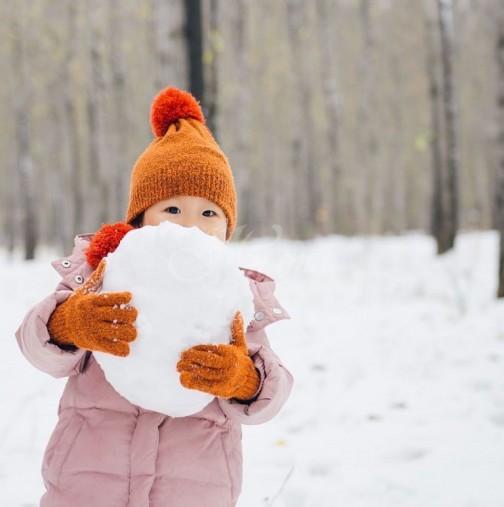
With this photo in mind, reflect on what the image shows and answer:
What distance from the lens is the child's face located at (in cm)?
145

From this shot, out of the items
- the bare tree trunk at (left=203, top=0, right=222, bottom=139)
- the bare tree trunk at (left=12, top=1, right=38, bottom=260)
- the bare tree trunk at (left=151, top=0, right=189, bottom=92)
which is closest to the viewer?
the bare tree trunk at (left=151, top=0, right=189, bottom=92)

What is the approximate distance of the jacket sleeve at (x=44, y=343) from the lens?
1257 millimetres

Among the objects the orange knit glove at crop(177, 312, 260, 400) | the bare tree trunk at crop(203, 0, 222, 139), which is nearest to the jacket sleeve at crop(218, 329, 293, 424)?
the orange knit glove at crop(177, 312, 260, 400)

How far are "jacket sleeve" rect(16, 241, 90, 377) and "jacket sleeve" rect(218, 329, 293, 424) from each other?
43 cm

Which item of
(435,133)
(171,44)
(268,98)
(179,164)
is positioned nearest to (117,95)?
(435,133)

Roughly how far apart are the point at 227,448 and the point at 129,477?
27 centimetres

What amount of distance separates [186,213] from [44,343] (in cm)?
52

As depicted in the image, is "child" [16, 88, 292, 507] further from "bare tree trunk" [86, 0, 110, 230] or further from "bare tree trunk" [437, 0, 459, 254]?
"bare tree trunk" [86, 0, 110, 230]

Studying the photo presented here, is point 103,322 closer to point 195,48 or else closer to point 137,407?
point 137,407

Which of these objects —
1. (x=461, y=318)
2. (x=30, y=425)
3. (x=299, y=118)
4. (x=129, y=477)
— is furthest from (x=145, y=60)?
(x=129, y=477)

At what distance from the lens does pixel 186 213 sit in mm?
1455

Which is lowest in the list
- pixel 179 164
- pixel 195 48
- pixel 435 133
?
pixel 435 133

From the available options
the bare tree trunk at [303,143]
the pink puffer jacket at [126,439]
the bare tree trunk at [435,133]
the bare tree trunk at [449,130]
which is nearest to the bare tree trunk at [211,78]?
the pink puffer jacket at [126,439]

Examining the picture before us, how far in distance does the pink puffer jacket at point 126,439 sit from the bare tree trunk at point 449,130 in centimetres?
713
